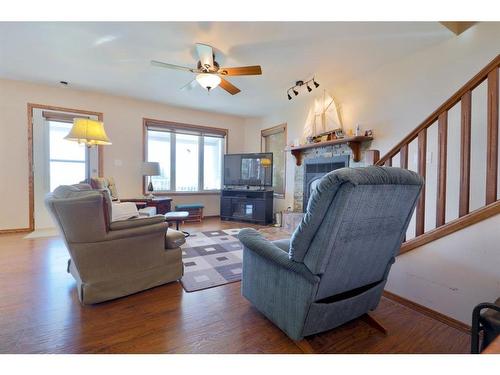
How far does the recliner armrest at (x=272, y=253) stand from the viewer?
3.90 ft

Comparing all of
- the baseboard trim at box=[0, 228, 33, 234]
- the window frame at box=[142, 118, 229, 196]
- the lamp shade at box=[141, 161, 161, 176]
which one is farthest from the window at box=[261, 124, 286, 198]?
the baseboard trim at box=[0, 228, 33, 234]

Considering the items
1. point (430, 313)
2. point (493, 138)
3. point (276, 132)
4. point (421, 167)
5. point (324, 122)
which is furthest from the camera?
point (276, 132)

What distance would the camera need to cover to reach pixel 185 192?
17.3ft

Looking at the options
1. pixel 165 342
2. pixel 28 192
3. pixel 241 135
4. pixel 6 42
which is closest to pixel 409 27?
pixel 165 342

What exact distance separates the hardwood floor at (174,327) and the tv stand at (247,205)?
2868 mm

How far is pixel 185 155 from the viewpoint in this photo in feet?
17.5

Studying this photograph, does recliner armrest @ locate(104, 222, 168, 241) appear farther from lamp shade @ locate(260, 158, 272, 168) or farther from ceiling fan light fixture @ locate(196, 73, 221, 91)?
lamp shade @ locate(260, 158, 272, 168)

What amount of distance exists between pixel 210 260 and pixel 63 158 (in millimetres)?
3586

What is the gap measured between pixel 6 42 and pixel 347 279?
4.20 meters

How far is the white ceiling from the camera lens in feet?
7.64

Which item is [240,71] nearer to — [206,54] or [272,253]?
[206,54]

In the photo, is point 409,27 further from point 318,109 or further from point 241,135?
point 241,135

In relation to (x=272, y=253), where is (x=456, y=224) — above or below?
above

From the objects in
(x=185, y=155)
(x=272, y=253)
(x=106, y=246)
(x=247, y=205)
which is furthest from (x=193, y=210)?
(x=272, y=253)
